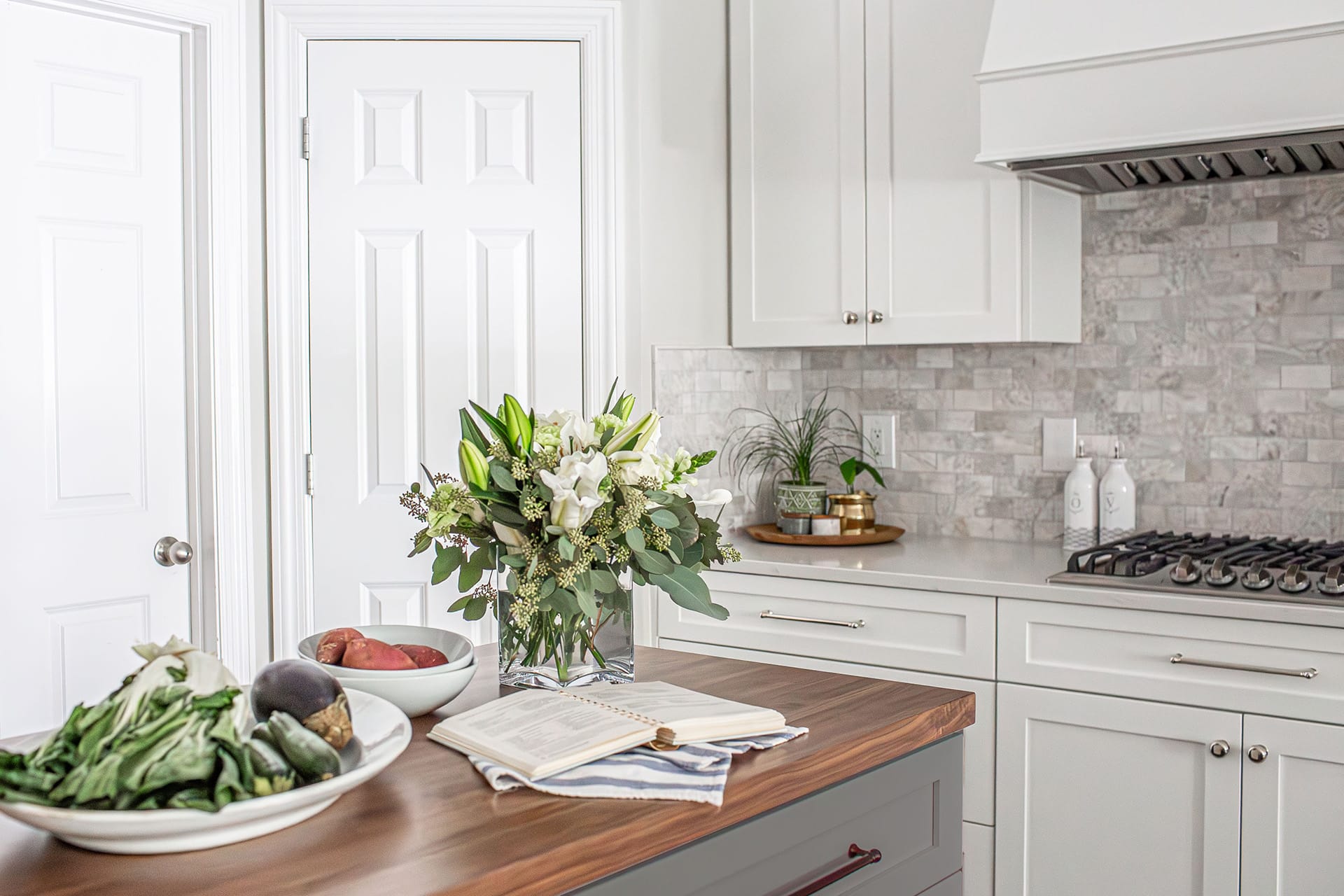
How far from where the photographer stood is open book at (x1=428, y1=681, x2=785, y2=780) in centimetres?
124

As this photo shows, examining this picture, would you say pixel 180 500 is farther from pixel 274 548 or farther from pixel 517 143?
pixel 517 143

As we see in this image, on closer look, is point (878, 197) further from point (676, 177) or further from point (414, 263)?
point (414, 263)

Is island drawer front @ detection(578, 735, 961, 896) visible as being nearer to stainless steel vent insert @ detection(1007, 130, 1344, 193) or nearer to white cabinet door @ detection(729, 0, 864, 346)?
stainless steel vent insert @ detection(1007, 130, 1344, 193)

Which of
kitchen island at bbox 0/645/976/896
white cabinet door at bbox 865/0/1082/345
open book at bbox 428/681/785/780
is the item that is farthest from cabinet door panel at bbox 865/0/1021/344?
open book at bbox 428/681/785/780

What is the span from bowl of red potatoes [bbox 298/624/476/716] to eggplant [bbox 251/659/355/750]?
0.21 meters

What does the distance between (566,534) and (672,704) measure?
0.23 meters

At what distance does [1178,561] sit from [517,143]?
70.3 inches

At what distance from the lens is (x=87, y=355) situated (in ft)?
8.89

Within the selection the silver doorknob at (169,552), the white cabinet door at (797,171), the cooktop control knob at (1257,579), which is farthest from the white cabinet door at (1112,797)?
the silver doorknob at (169,552)

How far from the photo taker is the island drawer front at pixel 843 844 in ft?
3.84

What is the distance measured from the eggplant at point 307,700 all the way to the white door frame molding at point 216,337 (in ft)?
5.94

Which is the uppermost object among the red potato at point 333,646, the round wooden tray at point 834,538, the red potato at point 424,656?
the red potato at point 333,646

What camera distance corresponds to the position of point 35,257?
2.63 metres

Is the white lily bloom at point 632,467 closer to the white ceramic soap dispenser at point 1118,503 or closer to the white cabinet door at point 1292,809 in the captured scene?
the white cabinet door at point 1292,809
